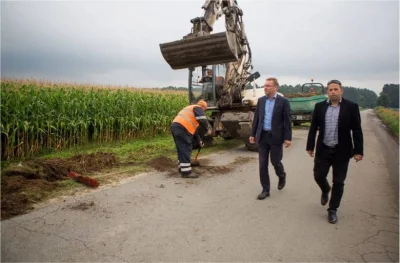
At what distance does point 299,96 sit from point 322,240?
14826mm

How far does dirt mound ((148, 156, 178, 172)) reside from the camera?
677cm

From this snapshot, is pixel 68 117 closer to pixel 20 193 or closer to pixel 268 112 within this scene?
pixel 20 193

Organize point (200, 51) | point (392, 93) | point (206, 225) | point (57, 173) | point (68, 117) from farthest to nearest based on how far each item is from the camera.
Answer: point (392, 93) → point (68, 117) → point (200, 51) → point (57, 173) → point (206, 225)

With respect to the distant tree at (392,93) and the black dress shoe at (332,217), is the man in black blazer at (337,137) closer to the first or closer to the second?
the black dress shoe at (332,217)

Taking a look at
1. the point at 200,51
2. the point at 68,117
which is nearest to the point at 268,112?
the point at 200,51

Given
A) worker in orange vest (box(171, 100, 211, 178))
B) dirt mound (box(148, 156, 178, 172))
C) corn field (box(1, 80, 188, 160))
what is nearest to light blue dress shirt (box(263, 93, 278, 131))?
worker in orange vest (box(171, 100, 211, 178))

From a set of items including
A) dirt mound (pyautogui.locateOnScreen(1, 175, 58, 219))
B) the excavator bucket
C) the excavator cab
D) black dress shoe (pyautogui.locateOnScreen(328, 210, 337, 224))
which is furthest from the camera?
the excavator cab

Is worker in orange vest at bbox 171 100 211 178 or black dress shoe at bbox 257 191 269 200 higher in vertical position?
worker in orange vest at bbox 171 100 211 178

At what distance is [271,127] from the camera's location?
4797mm

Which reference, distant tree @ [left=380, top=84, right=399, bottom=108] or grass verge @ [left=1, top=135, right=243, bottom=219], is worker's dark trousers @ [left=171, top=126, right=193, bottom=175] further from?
distant tree @ [left=380, top=84, right=399, bottom=108]

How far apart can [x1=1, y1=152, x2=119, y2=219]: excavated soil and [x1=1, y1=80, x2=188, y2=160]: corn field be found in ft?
6.52

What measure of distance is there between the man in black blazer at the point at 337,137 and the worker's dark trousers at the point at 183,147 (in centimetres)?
272

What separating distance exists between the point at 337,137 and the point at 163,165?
4145 mm

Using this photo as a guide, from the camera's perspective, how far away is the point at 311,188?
5.36 m
